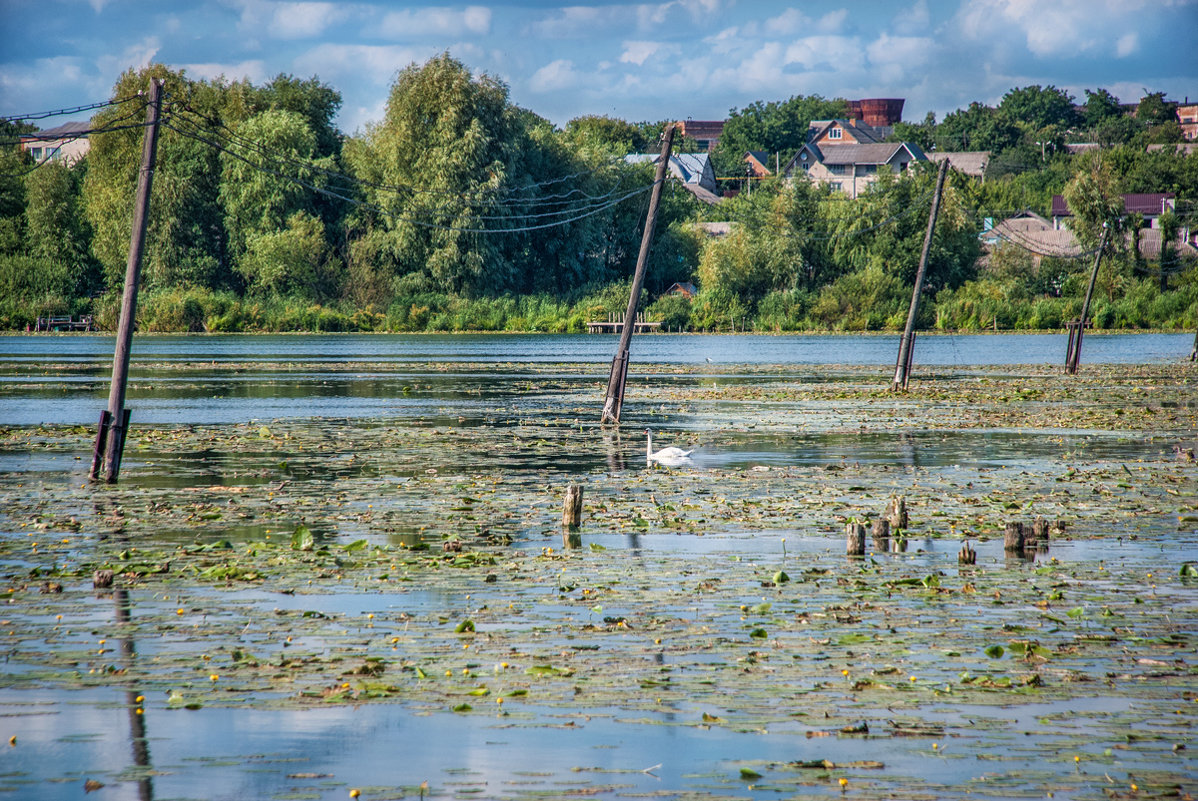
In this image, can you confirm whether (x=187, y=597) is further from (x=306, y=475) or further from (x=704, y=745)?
(x=306, y=475)

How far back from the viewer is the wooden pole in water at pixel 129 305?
21.2 meters

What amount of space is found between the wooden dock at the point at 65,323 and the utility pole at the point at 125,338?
313ft

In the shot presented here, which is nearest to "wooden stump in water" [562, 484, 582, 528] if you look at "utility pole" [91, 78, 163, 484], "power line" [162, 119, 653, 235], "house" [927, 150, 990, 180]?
"utility pole" [91, 78, 163, 484]

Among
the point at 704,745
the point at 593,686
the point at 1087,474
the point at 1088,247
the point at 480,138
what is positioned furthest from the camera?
the point at 1088,247

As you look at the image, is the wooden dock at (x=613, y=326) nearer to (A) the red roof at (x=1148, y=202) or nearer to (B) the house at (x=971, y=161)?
(A) the red roof at (x=1148, y=202)

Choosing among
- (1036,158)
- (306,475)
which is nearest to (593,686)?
(306,475)

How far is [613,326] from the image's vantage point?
106 metres

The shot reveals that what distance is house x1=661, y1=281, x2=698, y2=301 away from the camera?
113 metres

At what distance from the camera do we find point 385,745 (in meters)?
8.45

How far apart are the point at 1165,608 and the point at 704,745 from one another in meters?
5.76

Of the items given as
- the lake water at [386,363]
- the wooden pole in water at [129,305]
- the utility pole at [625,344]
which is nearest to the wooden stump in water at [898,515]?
the wooden pole in water at [129,305]

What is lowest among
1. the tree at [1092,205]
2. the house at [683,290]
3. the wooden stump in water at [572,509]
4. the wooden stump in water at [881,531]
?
the wooden stump in water at [572,509]

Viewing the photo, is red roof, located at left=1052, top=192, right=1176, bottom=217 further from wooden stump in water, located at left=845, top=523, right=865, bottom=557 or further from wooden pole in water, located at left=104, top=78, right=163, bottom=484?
wooden stump in water, located at left=845, top=523, right=865, bottom=557

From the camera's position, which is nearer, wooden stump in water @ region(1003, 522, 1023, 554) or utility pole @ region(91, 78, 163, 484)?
wooden stump in water @ region(1003, 522, 1023, 554)
